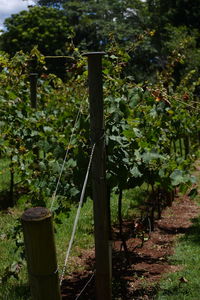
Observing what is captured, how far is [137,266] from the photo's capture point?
448 centimetres

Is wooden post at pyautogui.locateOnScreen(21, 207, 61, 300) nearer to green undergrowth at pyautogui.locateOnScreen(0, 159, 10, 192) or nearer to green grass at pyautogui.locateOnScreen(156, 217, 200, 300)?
green grass at pyautogui.locateOnScreen(156, 217, 200, 300)

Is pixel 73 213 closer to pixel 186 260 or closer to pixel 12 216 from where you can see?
pixel 12 216

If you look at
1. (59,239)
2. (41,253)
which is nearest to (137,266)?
(59,239)

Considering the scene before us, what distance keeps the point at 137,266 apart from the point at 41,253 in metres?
3.11

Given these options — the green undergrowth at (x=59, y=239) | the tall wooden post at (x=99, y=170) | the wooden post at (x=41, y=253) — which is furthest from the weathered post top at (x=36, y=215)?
the green undergrowth at (x=59, y=239)

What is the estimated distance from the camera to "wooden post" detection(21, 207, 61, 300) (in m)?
1.50

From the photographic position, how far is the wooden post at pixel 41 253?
150 centimetres

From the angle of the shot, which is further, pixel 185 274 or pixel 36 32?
pixel 36 32

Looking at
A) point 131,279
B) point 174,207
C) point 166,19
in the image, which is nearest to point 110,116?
point 131,279

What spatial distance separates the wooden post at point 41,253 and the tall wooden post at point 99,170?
107 cm

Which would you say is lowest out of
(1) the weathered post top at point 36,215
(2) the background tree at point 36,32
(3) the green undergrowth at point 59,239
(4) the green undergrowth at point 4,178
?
(3) the green undergrowth at point 59,239

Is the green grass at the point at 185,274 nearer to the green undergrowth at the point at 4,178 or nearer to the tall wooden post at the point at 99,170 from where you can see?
the tall wooden post at the point at 99,170

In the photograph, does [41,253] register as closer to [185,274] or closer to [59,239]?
[185,274]

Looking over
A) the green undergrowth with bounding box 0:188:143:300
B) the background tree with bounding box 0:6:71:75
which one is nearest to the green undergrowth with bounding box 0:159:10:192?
the green undergrowth with bounding box 0:188:143:300
